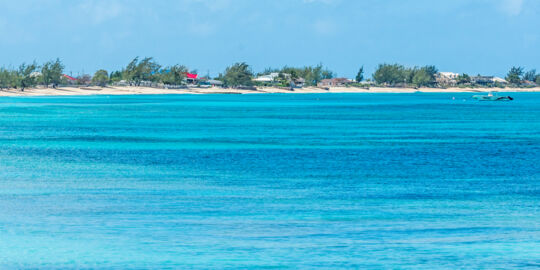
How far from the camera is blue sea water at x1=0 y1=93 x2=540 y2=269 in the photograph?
19891 millimetres

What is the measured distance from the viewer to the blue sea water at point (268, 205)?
19.9 meters

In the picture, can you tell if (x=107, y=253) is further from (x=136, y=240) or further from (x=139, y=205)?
(x=139, y=205)

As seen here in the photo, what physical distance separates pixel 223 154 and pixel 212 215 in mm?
20973

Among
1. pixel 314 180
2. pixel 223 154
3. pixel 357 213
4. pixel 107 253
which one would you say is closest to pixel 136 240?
pixel 107 253

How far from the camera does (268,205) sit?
27.0 meters

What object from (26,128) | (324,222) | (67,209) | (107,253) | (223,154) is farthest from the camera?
(26,128)

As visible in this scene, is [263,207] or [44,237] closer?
[44,237]

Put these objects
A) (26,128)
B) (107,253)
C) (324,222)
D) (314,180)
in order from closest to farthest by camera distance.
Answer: (107,253) → (324,222) → (314,180) → (26,128)

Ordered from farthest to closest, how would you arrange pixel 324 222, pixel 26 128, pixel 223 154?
pixel 26 128
pixel 223 154
pixel 324 222

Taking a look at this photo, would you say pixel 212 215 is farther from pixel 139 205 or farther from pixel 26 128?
pixel 26 128

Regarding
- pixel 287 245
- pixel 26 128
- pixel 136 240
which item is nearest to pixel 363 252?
pixel 287 245

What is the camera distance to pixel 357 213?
1003 inches

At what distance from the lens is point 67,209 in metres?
26.1

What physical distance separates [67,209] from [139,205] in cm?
211
